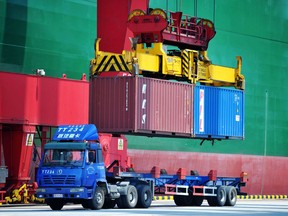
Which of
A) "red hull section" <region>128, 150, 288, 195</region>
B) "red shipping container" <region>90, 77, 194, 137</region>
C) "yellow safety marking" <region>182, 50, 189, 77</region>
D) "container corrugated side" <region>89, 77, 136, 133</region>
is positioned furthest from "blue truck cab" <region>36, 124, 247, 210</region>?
"red hull section" <region>128, 150, 288, 195</region>

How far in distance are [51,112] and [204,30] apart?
23.6 ft

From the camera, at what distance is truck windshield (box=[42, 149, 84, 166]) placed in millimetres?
27484

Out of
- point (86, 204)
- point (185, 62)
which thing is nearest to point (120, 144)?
point (86, 204)

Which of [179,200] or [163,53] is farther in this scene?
[179,200]

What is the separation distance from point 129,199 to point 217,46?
65.5 feet

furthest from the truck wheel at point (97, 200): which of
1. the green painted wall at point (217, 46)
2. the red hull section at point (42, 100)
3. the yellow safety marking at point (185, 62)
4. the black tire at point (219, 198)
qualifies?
the green painted wall at point (217, 46)

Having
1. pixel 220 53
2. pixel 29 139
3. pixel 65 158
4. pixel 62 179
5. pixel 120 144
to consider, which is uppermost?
pixel 220 53

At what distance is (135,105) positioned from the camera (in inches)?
1186

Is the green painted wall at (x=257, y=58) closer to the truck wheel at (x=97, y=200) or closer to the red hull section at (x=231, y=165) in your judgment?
the red hull section at (x=231, y=165)

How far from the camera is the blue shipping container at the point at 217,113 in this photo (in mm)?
33344

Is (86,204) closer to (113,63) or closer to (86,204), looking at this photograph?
(86,204)

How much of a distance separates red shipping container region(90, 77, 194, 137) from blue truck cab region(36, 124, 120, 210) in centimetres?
226

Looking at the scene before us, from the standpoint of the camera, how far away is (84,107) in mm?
33656

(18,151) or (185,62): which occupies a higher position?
(185,62)
